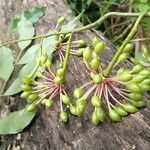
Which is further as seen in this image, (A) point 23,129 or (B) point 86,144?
(A) point 23,129

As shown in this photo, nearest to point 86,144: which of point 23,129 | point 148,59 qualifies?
point 23,129

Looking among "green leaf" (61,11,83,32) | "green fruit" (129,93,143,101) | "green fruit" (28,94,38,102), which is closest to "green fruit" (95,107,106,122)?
"green fruit" (129,93,143,101)

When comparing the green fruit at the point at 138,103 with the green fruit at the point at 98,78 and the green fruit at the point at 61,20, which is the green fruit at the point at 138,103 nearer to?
the green fruit at the point at 98,78

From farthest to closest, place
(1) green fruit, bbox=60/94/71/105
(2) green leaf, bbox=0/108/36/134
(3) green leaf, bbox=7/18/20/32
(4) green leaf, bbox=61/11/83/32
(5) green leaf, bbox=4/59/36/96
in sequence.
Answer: (3) green leaf, bbox=7/18/20/32 < (4) green leaf, bbox=61/11/83/32 < (5) green leaf, bbox=4/59/36/96 < (2) green leaf, bbox=0/108/36/134 < (1) green fruit, bbox=60/94/71/105

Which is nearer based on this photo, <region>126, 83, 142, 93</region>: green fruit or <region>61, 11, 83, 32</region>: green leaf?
<region>126, 83, 142, 93</region>: green fruit

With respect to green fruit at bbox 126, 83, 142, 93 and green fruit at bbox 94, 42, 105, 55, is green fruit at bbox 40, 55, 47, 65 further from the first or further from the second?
green fruit at bbox 126, 83, 142, 93

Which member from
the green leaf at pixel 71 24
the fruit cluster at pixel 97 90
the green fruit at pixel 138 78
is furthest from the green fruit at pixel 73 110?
the green leaf at pixel 71 24

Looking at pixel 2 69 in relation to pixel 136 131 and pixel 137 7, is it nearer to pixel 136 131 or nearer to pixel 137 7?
pixel 136 131
